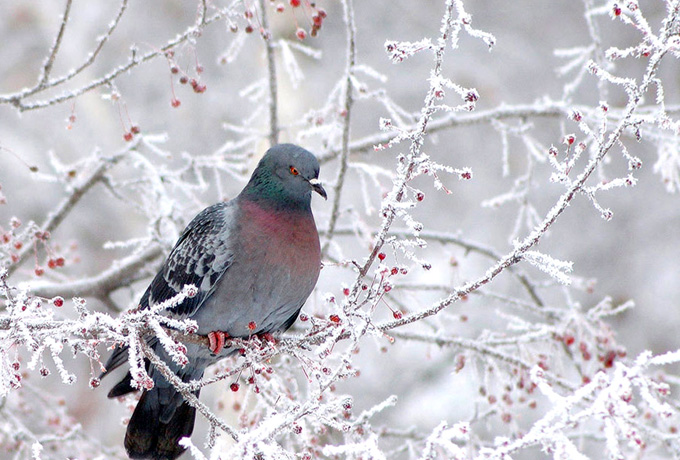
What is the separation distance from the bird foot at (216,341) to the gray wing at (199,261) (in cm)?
17

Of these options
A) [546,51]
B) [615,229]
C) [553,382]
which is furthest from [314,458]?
[546,51]

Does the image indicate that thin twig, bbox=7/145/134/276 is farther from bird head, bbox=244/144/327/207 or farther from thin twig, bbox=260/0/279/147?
bird head, bbox=244/144/327/207

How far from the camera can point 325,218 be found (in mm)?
5852

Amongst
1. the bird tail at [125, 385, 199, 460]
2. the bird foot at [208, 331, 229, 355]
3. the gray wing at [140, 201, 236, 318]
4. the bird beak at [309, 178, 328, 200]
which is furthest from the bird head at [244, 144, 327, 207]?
the bird tail at [125, 385, 199, 460]

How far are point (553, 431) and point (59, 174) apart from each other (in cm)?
395

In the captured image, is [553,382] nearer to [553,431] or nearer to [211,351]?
[211,351]

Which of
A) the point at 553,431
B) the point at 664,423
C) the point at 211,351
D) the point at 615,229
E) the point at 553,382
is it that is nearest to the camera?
the point at 553,431

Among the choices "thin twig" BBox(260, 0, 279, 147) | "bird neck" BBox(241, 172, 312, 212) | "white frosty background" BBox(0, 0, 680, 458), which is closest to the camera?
"bird neck" BBox(241, 172, 312, 212)

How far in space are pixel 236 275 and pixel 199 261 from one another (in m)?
0.25

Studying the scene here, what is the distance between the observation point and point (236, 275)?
3736 millimetres

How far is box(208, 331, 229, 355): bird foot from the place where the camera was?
364 centimetres

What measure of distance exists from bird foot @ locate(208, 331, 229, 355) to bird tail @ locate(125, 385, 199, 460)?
48cm

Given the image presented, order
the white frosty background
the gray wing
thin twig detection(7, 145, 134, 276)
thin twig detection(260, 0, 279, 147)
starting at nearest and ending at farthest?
the gray wing, thin twig detection(260, 0, 279, 147), thin twig detection(7, 145, 134, 276), the white frosty background

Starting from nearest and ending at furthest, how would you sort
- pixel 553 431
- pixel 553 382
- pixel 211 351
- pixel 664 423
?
pixel 553 431 → pixel 211 351 → pixel 553 382 → pixel 664 423
